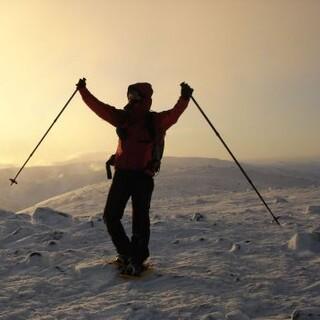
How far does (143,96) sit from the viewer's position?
7.53 meters

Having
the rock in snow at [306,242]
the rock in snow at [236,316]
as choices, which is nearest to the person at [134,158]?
the rock in snow at [236,316]

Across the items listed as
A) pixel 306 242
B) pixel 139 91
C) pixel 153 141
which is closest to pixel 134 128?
pixel 153 141

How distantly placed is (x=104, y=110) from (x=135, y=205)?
1.55 m

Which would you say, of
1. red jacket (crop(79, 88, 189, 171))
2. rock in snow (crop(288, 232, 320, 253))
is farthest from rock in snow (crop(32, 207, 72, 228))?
rock in snow (crop(288, 232, 320, 253))

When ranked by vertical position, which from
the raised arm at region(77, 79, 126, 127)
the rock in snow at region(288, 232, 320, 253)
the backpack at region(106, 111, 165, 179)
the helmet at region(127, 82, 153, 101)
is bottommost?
the rock in snow at region(288, 232, 320, 253)

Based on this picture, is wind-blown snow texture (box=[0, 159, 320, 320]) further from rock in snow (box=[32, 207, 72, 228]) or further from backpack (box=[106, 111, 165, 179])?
backpack (box=[106, 111, 165, 179])

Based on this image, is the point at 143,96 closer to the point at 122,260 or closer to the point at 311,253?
the point at 122,260

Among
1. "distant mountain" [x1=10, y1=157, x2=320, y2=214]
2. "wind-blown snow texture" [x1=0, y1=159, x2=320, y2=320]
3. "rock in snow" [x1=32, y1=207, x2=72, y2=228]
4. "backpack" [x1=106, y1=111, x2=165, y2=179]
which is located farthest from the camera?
"distant mountain" [x1=10, y1=157, x2=320, y2=214]

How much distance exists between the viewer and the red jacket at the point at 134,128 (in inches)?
294

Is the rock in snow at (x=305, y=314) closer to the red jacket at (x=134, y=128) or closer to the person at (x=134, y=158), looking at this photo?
the person at (x=134, y=158)

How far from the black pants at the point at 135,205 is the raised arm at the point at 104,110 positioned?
2.59 feet

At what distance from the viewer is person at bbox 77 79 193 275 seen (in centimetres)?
746

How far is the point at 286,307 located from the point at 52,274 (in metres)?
3.67

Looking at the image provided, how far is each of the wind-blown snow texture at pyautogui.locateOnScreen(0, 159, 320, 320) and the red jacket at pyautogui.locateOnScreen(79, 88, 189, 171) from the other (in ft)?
5.61
